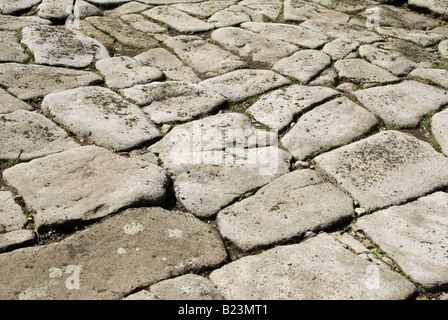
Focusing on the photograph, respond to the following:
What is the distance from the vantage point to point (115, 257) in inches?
70.3

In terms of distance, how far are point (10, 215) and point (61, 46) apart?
5.77 ft

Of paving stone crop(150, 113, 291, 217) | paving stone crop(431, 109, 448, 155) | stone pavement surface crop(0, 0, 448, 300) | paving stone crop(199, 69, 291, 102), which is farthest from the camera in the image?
paving stone crop(199, 69, 291, 102)

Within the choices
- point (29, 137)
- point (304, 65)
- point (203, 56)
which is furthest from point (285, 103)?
point (29, 137)

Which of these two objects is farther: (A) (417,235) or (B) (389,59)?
(B) (389,59)

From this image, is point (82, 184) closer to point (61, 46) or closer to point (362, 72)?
point (61, 46)

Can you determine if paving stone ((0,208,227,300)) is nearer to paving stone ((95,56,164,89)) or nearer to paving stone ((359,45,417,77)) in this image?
paving stone ((95,56,164,89))

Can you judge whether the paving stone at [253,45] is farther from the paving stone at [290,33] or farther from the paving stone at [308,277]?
the paving stone at [308,277]

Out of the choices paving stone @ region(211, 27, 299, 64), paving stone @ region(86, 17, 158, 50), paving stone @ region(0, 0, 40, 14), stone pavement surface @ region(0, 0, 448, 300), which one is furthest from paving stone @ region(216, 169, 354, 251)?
paving stone @ region(0, 0, 40, 14)

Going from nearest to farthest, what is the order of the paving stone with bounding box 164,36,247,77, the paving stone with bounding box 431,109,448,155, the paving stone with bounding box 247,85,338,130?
the paving stone with bounding box 431,109,448,155
the paving stone with bounding box 247,85,338,130
the paving stone with bounding box 164,36,247,77

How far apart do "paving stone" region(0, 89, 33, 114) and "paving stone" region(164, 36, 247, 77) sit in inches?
45.5

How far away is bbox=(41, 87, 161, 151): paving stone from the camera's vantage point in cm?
247

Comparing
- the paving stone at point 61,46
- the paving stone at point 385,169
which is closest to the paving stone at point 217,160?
the paving stone at point 385,169

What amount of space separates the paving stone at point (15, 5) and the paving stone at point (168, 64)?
124cm

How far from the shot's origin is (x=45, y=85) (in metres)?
2.89
